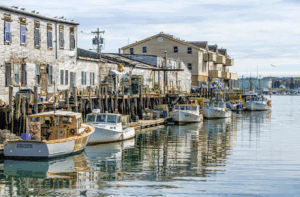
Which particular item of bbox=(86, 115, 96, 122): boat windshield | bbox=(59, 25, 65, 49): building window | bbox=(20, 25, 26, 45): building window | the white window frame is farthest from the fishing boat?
the white window frame

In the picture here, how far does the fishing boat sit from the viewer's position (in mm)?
24688

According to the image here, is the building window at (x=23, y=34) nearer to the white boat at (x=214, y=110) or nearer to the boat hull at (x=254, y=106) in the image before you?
the white boat at (x=214, y=110)

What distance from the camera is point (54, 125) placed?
27.8m

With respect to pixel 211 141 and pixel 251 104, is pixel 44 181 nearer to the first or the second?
pixel 211 141

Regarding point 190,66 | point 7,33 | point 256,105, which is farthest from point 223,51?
point 7,33

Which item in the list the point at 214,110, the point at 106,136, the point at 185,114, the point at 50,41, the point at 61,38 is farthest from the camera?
the point at 214,110

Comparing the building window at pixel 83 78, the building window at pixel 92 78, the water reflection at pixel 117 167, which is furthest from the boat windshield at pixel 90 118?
the building window at pixel 92 78

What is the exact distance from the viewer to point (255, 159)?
2836 centimetres

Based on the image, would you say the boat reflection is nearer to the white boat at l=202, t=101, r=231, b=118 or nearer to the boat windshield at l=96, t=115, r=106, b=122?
the boat windshield at l=96, t=115, r=106, b=122

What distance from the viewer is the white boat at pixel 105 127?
107 ft

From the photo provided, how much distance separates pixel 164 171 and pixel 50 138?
25.3ft

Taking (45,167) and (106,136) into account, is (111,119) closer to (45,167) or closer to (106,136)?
(106,136)

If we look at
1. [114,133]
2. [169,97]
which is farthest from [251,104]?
[114,133]

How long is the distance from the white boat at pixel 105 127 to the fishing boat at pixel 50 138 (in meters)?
2.68
